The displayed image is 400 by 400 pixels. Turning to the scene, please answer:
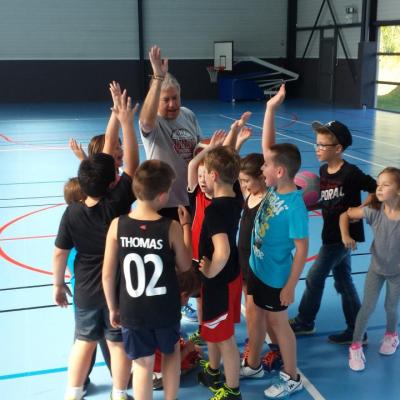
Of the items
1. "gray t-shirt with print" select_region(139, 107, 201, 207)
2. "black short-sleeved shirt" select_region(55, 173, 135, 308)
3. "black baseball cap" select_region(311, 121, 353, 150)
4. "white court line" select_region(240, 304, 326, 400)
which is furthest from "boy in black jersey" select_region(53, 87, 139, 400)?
"black baseball cap" select_region(311, 121, 353, 150)

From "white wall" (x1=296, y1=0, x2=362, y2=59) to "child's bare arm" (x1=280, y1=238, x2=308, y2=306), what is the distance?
58.8 feet

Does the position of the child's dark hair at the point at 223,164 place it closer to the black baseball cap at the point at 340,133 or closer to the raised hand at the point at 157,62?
the raised hand at the point at 157,62

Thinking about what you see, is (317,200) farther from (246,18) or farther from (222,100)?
(246,18)

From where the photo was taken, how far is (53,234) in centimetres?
594

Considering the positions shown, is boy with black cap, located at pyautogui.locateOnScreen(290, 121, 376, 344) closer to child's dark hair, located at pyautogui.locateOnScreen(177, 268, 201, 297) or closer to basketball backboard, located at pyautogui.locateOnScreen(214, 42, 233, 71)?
child's dark hair, located at pyautogui.locateOnScreen(177, 268, 201, 297)

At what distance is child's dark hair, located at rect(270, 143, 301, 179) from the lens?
2.85 m

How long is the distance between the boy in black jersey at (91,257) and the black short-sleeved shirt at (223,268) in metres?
0.47

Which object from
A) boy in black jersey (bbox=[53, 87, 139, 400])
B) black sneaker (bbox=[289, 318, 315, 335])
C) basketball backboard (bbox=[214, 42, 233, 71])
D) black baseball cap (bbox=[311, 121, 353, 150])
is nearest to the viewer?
boy in black jersey (bbox=[53, 87, 139, 400])

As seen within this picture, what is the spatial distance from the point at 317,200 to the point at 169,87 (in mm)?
1284

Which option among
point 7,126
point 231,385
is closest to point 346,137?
point 231,385

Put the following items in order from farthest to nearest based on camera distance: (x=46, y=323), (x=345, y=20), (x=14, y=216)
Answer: (x=345, y=20) → (x=14, y=216) → (x=46, y=323)

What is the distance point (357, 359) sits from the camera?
335 centimetres

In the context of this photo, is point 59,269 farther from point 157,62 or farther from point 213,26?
point 213,26

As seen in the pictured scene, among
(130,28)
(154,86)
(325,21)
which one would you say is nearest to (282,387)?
(154,86)
